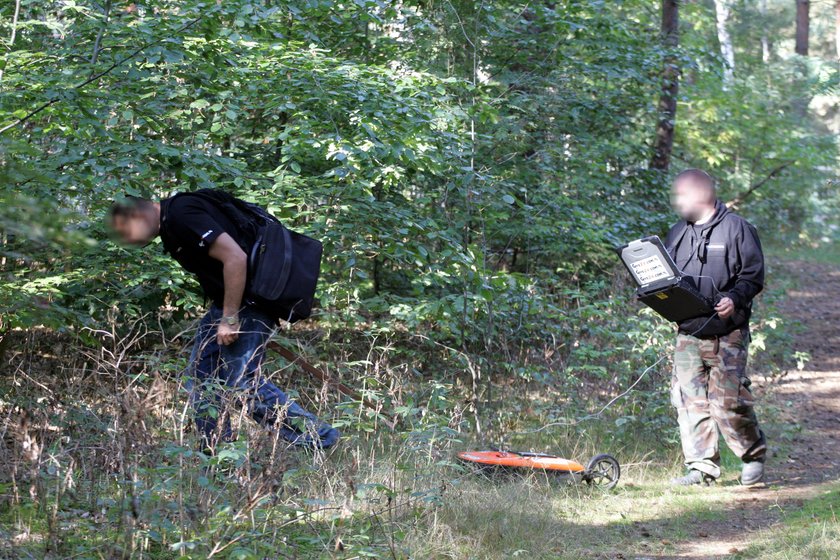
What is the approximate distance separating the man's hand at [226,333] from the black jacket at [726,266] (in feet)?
10.4

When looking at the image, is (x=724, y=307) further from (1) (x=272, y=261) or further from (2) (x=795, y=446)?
(1) (x=272, y=261)

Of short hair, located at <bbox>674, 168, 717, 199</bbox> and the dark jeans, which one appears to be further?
short hair, located at <bbox>674, 168, 717, 199</bbox>

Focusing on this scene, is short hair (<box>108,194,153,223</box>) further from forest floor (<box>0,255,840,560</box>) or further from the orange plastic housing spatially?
the orange plastic housing

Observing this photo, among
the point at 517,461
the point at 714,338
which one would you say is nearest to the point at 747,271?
the point at 714,338

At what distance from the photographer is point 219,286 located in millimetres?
5098

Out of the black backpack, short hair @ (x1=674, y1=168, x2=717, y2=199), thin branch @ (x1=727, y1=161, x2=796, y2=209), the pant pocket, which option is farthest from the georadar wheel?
thin branch @ (x1=727, y1=161, x2=796, y2=209)

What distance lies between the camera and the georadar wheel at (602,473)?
19.1 ft

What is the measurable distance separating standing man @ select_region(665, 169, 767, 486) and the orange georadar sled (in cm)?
61

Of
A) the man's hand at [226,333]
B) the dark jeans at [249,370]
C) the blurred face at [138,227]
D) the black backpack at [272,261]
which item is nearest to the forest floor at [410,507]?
the dark jeans at [249,370]

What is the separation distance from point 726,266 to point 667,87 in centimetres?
853

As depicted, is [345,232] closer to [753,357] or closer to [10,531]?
[10,531]

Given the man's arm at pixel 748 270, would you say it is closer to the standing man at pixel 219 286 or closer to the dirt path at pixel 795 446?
the dirt path at pixel 795 446

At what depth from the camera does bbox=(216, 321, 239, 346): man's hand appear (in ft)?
16.2

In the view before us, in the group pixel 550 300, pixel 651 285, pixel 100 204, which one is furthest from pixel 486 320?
Answer: pixel 100 204
